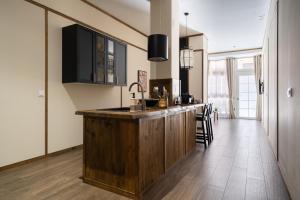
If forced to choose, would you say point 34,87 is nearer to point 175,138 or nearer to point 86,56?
point 86,56

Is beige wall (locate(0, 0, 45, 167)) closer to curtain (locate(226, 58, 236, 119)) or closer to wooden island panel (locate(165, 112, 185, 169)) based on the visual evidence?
wooden island panel (locate(165, 112, 185, 169))

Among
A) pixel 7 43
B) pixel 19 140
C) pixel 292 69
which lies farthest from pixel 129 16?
pixel 292 69

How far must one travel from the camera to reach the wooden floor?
2.22 metres

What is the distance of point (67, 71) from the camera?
372cm

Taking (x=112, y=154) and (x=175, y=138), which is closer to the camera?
(x=112, y=154)

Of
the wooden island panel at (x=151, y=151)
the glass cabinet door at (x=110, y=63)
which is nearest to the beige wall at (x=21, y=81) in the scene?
the glass cabinet door at (x=110, y=63)

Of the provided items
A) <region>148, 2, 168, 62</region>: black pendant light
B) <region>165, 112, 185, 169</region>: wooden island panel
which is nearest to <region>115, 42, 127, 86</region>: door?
<region>148, 2, 168, 62</region>: black pendant light

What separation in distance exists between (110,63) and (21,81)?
179 cm

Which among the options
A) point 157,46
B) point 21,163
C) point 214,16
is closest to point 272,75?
point 214,16

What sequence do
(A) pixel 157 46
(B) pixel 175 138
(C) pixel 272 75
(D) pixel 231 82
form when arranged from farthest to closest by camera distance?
(D) pixel 231 82 < (C) pixel 272 75 < (A) pixel 157 46 < (B) pixel 175 138

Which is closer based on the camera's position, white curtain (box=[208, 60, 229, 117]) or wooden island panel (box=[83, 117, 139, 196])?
wooden island panel (box=[83, 117, 139, 196])

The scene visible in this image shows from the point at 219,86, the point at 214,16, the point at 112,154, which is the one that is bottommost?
the point at 112,154

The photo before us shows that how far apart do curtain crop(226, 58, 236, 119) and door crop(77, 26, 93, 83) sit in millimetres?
7543

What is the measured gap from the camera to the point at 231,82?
9.50 metres
